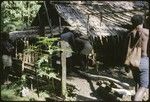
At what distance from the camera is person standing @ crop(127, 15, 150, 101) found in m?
7.22

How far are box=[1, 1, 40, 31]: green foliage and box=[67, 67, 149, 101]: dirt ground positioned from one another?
40.6ft

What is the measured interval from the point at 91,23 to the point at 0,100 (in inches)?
284

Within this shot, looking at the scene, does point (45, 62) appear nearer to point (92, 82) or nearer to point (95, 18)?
point (92, 82)

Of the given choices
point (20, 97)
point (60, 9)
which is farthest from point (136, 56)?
point (60, 9)

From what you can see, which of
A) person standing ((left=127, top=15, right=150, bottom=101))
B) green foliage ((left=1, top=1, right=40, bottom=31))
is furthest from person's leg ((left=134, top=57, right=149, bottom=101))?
green foliage ((left=1, top=1, right=40, bottom=31))

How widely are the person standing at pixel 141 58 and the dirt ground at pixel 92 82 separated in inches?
57.1

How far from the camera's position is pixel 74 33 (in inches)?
584

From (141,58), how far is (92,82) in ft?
17.2

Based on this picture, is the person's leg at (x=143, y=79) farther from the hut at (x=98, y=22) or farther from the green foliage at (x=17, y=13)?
the green foliage at (x=17, y=13)

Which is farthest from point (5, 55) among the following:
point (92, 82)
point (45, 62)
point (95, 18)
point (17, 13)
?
point (17, 13)

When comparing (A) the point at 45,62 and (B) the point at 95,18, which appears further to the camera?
(B) the point at 95,18

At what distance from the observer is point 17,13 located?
27250 millimetres

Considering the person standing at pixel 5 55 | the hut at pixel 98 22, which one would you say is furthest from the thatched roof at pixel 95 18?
the person standing at pixel 5 55

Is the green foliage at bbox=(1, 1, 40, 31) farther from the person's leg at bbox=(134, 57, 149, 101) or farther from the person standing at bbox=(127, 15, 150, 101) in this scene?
the person's leg at bbox=(134, 57, 149, 101)
